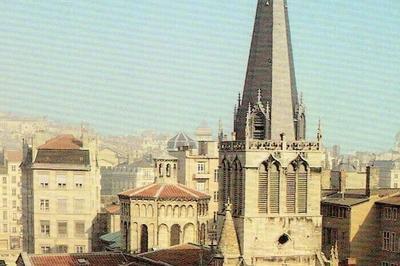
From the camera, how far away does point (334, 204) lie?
241 feet

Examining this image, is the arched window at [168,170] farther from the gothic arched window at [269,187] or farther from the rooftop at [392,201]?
the gothic arched window at [269,187]

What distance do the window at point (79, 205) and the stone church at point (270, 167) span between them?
38.7m

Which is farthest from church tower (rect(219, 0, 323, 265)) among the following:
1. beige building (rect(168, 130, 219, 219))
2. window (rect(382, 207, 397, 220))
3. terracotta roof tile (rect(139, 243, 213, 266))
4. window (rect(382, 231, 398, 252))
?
beige building (rect(168, 130, 219, 219))

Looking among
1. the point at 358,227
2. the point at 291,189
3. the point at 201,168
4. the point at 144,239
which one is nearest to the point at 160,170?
the point at 144,239

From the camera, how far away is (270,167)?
158 ft

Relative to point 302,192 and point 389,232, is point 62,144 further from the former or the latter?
point 302,192

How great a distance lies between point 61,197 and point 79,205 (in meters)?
2.10

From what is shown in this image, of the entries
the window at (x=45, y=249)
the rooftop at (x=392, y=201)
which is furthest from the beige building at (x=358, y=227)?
the window at (x=45, y=249)

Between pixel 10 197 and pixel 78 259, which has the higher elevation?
pixel 78 259

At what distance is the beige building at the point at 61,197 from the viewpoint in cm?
8556

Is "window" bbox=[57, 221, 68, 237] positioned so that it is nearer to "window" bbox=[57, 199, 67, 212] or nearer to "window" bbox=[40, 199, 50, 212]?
"window" bbox=[57, 199, 67, 212]

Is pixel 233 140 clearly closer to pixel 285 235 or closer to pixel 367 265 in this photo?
pixel 285 235

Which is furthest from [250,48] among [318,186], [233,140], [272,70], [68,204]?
[68,204]

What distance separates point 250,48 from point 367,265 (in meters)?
30.2
